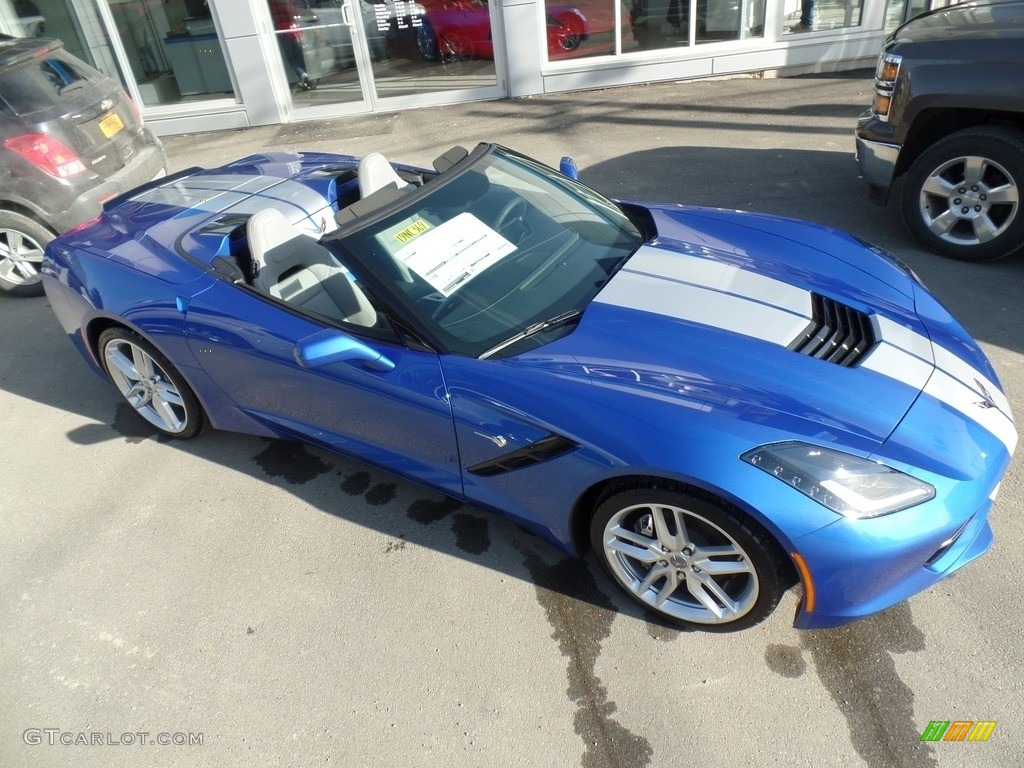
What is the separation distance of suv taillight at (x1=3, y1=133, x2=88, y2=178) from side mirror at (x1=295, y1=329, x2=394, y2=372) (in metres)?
3.91

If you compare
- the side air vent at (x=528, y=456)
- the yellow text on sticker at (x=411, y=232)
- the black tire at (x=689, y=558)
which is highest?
the yellow text on sticker at (x=411, y=232)

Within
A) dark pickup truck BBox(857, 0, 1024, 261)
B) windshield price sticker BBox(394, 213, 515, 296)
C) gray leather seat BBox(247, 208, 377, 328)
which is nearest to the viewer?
windshield price sticker BBox(394, 213, 515, 296)

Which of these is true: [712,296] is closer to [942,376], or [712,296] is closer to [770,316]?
[770,316]

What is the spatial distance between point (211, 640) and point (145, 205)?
2.45m

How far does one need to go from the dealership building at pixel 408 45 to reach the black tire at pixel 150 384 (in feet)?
22.1

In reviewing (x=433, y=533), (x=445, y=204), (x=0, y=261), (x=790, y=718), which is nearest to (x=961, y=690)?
(x=790, y=718)

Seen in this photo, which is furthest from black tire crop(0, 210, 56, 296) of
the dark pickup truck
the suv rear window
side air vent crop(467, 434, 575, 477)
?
the dark pickup truck

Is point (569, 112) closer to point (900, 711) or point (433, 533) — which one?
point (433, 533)

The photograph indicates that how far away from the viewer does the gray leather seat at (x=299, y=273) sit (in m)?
3.04

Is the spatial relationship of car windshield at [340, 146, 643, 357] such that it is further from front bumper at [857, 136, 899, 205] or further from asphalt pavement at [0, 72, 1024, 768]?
front bumper at [857, 136, 899, 205]

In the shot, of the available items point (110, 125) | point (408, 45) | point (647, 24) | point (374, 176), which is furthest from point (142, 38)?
point (374, 176)

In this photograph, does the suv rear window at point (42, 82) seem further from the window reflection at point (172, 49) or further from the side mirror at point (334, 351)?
the side mirror at point (334, 351)

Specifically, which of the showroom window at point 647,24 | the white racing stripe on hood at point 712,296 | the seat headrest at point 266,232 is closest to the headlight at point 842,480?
the white racing stripe on hood at point 712,296

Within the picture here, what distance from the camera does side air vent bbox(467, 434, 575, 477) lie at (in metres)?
2.34
